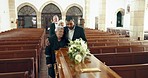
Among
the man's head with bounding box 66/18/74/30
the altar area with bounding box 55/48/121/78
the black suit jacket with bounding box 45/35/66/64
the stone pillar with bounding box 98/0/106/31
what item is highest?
the stone pillar with bounding box 98/0/106/31

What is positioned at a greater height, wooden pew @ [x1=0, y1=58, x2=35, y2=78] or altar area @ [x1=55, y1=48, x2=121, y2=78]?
altar area @ [x1=55, y1=48, x2=121, y2=78]

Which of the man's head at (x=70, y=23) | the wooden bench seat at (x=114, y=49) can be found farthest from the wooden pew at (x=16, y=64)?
the wooden bench seat at (x=114, y=49)

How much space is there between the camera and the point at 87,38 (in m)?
7.56

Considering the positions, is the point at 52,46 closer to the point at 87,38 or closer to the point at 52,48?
the point at 52,48

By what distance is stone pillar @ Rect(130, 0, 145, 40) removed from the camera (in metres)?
8.12

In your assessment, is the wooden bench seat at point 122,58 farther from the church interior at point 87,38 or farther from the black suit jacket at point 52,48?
the black suit jacket at point 52,48

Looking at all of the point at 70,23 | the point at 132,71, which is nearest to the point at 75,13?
the point at 70,23

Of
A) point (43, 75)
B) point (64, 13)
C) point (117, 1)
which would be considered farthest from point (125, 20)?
point (43, 75)

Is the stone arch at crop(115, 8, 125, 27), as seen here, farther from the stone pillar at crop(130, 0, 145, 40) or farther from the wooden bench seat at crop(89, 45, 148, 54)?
the wooden bench seat at crop(89, 45, 148, 54)

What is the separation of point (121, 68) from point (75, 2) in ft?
52.7

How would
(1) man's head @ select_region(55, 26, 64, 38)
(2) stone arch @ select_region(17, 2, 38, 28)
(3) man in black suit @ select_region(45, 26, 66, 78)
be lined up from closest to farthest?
(1) man's head @ select_region(55, 26, 64, 38) < (3) man in black suit @ select_region(45, 26, 66, 78) < (2) stone arch @ select_region(17, 2, 38, 28)

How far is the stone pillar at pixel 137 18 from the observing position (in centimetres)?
812

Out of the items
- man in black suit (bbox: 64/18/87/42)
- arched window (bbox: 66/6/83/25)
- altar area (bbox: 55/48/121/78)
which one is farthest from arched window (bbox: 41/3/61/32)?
altar area (bbox: 55/48/121/78)

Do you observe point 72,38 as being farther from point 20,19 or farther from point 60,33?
point 20,19
